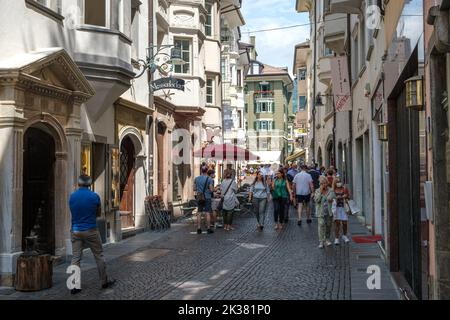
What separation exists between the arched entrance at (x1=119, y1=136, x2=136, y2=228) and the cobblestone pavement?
5.40 ft

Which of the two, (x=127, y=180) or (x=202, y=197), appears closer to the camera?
(x=202, y=197)

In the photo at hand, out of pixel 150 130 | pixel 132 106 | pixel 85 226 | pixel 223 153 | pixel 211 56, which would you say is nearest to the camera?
pixel 85 226

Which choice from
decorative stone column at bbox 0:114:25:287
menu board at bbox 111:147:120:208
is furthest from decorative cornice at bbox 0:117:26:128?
menu board at bbox 111:147:120:208

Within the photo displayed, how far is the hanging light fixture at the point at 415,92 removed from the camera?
260 inches

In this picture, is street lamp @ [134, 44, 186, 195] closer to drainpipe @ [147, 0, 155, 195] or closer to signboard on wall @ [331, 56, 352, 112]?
drainpipe @ [147, 0, 155, 195]

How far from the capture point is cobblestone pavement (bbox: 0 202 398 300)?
363 inches

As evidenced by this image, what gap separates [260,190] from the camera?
1866 centimetres

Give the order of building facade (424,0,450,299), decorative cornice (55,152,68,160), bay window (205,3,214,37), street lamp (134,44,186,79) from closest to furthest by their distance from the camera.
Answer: building facade (424,0,450,299) → decorative cornice (55,152,68,160) → street lamp (134,44,186,79) → bay window (205,3,214,37)

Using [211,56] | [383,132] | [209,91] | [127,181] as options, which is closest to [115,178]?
[127,181]

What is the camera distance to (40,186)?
495 inches

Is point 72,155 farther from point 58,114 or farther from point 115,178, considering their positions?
point 115,178

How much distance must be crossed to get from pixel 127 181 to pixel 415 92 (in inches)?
500

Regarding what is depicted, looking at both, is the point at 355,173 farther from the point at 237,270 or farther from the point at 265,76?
the point at 265,76
